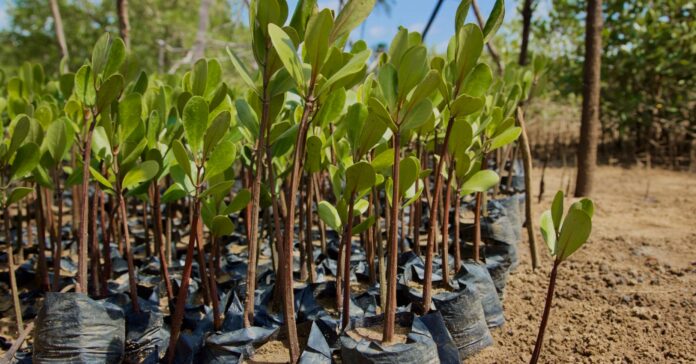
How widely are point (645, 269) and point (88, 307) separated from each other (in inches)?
70.9

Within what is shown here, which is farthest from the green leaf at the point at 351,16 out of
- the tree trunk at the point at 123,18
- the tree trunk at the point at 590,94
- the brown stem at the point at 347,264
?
the tree trunk at the point at 123,18

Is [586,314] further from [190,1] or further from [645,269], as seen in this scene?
[190,1]

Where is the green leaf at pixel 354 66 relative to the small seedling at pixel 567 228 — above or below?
above

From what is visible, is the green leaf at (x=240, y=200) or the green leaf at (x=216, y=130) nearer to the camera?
the green leaf at (x=216, y=130)

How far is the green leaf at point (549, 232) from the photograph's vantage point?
40.4 inches

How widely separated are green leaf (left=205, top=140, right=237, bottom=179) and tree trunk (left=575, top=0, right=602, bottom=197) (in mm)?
2393

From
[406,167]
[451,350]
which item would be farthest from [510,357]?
[406,167]

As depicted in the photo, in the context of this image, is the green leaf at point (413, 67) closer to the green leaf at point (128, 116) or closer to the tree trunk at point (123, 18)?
the green leaf at point (128, 116)

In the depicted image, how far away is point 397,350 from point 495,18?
72cm

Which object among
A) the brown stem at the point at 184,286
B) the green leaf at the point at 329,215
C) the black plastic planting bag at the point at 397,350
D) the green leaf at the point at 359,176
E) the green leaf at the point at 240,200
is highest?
the green leaf at the point at 359,176

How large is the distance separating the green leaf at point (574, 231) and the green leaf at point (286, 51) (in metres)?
0.56

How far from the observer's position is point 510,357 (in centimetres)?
131

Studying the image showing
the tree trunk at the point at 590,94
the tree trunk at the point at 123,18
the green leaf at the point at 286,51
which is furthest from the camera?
the tree trunk at the point at 123,18

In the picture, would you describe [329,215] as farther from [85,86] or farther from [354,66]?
[85,86]
